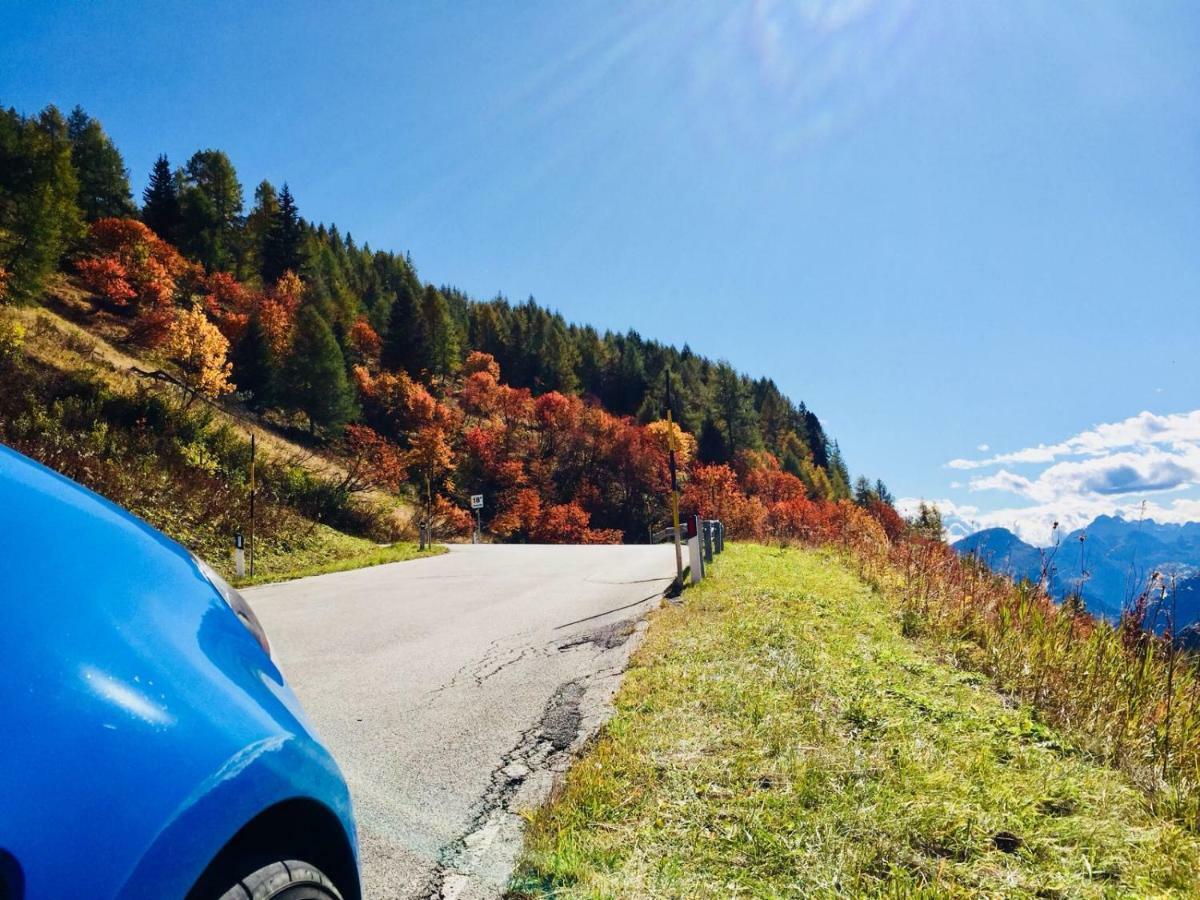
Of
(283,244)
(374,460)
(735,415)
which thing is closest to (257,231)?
(283,244)

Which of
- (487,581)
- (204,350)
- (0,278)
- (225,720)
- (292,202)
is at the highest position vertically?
(292,202)

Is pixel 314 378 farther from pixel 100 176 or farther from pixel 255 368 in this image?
pixel 100 176

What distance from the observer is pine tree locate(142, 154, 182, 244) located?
185 feet

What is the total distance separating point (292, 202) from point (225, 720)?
2965 inches

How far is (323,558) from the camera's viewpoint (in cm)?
1841

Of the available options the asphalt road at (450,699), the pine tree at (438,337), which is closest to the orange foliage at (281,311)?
the pine tree at (438,337)

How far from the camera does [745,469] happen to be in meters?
73.9

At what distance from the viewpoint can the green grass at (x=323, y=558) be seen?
14.6 m

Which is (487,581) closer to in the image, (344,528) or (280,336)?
(344,528)

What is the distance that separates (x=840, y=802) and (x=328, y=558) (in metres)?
18.5

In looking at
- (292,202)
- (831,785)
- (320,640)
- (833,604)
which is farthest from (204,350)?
(292,202)

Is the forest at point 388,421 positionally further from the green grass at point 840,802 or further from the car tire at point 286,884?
the car tire at point 286,884

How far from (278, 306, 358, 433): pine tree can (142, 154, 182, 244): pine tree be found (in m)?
25.0

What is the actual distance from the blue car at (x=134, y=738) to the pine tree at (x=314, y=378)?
45279 mm
